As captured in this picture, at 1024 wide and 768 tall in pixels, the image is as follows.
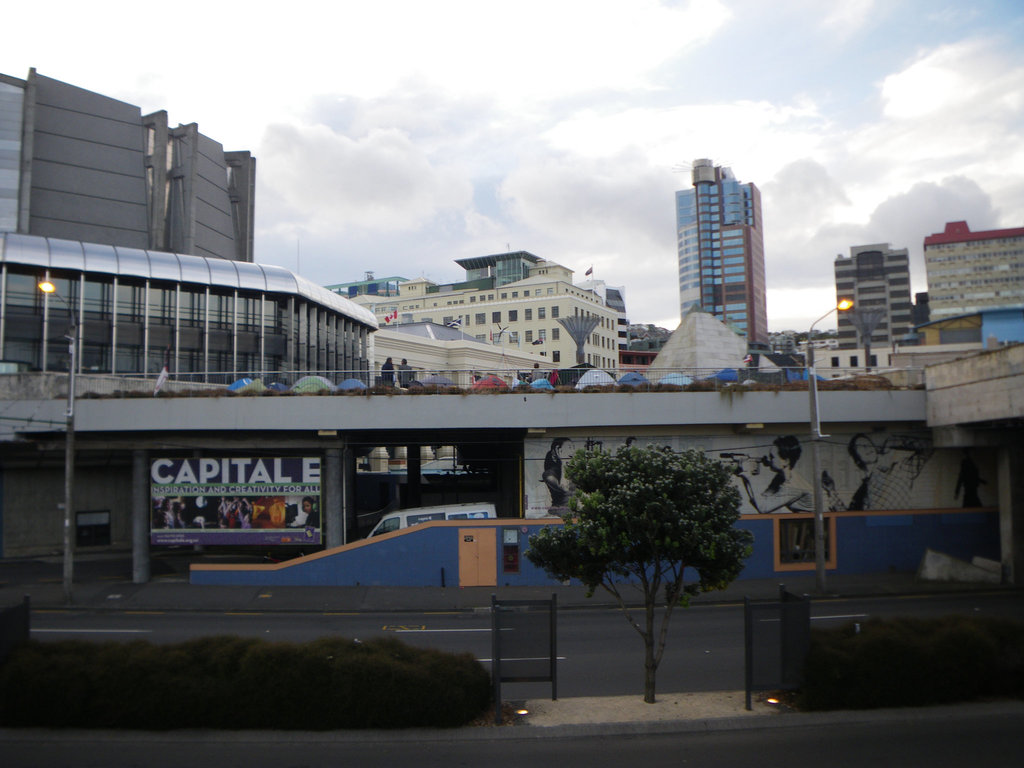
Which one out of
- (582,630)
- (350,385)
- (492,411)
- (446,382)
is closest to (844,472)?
(492,411)

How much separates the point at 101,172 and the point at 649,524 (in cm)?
5384

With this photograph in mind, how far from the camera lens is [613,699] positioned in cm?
1195

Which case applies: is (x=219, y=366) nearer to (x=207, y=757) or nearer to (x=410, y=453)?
(x=410, y=453)

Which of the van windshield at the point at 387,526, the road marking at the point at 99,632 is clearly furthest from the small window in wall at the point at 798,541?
the road marking at the point at 99,632

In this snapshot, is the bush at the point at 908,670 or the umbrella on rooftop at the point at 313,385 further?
the umbrella on rooftop at the point at 313,385

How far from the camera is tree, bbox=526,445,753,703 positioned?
1099 cm

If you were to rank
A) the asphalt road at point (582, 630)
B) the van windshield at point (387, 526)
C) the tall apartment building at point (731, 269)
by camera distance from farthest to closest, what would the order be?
1. the tall apartment building at point (731, 269)
2. the van windshield at point (387, 526)
3. the asphalt road at point (582, 630)

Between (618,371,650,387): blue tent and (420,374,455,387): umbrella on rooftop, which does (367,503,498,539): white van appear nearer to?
(420,374,455,387): umbrella on rooftop

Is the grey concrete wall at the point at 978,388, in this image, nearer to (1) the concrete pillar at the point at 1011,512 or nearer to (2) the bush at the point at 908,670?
(1) the concrete pillar at the point at 1011,512

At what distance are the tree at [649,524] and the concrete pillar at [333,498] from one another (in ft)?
57.2

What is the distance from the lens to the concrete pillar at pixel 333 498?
90.7 ft

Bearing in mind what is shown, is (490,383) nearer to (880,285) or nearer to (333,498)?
(333,498)

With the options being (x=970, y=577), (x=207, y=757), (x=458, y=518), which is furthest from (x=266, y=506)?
(x=970, y=577)

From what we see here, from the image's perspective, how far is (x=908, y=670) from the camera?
11.1m
